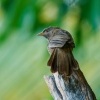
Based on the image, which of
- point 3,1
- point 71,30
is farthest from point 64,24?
point 3,1

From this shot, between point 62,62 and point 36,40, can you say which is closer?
point 62,62

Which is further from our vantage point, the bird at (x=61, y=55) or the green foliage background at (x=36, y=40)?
the green foliage background at (x=36, y=40)

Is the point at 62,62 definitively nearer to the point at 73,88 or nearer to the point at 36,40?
the point at 73,88

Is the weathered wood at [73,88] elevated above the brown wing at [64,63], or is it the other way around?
the brown wing at [64,63]

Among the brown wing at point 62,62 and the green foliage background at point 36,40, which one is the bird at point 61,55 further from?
the green foliage background at point 36,40

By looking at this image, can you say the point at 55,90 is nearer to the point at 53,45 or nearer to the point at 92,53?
the point at 53,45

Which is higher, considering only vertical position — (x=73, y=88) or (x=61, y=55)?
(x=61, y=55)

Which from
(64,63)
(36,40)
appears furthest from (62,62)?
(36,40)

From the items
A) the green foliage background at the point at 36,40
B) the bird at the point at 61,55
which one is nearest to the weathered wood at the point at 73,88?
the bird at the point at 61,55
